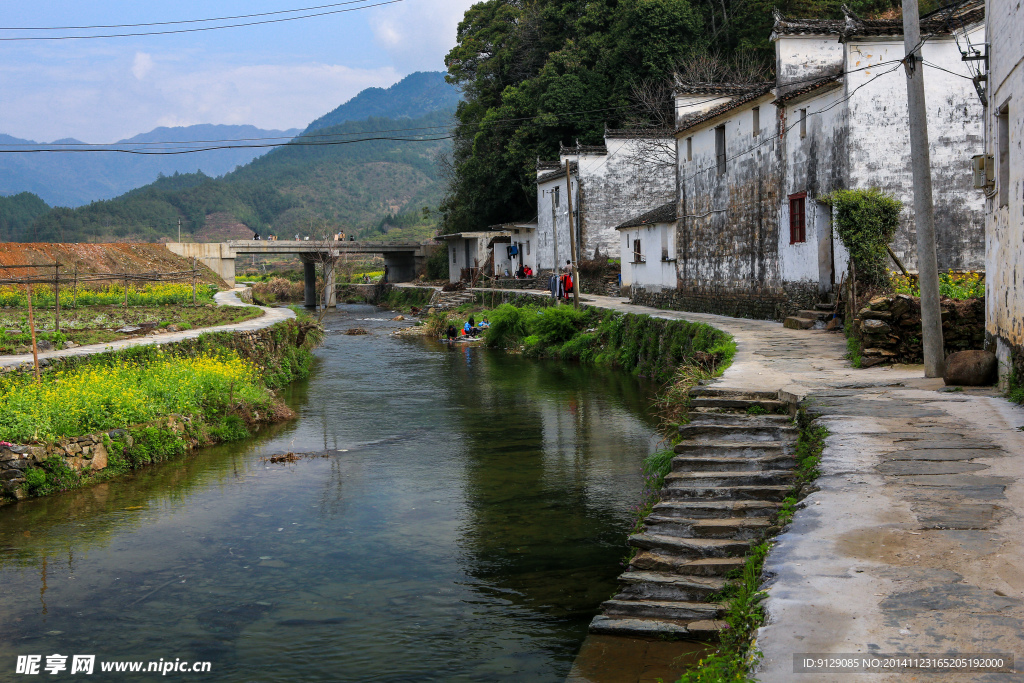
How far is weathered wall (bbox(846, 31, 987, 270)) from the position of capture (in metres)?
16.8

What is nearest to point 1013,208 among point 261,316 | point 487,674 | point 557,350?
point 487,674

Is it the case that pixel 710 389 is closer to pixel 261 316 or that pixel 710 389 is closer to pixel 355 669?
pixel 355 669

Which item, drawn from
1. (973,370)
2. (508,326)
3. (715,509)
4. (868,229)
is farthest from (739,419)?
(508,326)

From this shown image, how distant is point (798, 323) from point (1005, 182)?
8.78 meters

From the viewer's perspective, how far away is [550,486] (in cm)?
1132

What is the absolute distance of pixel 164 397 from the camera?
14297mm

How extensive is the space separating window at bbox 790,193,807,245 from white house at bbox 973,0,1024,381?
8240mm

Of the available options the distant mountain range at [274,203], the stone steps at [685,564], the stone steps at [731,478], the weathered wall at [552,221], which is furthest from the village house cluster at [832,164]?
the distant mountain range at [274,203]

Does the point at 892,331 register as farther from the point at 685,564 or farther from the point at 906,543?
the point at 906,543

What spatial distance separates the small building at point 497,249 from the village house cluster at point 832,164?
16.1m

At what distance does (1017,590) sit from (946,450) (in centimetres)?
291

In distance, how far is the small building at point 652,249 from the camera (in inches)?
1125

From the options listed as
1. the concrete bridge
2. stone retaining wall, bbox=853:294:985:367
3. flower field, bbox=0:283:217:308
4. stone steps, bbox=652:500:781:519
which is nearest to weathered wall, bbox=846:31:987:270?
stone retaining wall, bbox=853:294:985:367

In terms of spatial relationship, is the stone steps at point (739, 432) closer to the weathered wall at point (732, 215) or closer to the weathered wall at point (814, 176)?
the weathered wall at point (814, 176)
